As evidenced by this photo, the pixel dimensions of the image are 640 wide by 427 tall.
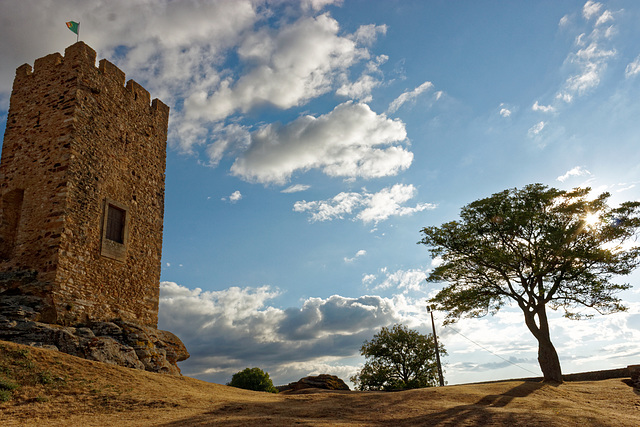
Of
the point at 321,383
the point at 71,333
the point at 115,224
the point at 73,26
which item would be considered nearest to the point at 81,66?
the point at 73,26

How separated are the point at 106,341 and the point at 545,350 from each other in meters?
19.9

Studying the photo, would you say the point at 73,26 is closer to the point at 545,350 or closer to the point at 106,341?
the point at 106,341

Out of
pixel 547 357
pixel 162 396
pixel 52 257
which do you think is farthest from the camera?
pixel 547 357

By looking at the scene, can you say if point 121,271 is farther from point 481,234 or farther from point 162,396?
point 481,234

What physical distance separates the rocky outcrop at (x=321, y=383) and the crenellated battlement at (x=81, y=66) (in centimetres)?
1565

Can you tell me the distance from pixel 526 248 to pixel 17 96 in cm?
2460

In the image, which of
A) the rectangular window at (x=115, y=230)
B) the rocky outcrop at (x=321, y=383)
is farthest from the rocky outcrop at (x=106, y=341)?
the rocky outcrop at (x=321, y=383)

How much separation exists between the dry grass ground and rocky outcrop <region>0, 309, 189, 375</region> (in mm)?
1171

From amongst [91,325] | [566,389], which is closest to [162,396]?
[91,325]

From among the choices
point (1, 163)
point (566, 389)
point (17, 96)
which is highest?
point (17, 96)

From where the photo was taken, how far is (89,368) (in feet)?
36.7

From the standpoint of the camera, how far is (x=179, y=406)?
32.8 ft

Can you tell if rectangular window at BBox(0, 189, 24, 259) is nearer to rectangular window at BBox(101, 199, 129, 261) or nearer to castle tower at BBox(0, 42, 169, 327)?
castle tower at BBox(0, 42, 169, 327)

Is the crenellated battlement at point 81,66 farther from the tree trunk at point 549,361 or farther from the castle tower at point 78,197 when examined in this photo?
the tree trunk at point 549,361
